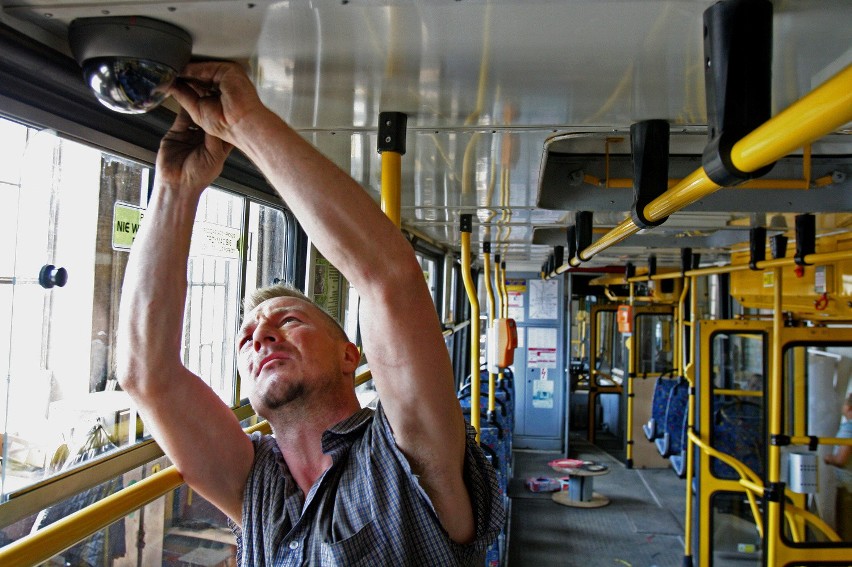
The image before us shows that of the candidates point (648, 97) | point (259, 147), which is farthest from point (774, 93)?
point (259, 147)

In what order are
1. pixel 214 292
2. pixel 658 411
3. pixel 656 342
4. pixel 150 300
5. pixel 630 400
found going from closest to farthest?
pixel 150 300, pixel 214 292, pixel 658 411, pixel 630 400, pixel 656 342

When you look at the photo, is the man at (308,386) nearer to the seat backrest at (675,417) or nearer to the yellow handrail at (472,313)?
the yellow handrail at (472,313)

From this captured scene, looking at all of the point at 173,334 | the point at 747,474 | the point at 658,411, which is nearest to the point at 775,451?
the point at 747,474

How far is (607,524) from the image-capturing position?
22.6 feet

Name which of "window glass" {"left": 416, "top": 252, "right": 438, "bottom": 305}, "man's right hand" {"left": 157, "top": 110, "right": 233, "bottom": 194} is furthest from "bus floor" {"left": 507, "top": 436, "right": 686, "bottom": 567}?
"man's right hand" {"left": 157, "top": 110, "right": 233, "bottom": 194}

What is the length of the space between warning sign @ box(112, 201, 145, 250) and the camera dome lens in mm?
696

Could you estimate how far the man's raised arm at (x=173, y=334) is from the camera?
134 cm

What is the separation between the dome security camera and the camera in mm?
1056

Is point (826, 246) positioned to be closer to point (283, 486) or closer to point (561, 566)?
point (561, 566)

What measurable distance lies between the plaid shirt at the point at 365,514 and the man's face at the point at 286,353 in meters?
0.14

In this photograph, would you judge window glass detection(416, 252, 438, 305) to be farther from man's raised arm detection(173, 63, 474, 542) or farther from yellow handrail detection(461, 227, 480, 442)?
man's raised arm detection(173, 63, 474, 542)

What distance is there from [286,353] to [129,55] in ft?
2.33

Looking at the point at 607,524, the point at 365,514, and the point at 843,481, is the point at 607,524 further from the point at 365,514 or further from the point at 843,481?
the point at 365,514

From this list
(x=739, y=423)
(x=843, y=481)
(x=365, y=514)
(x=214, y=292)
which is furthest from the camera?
(x=739, y=423)
